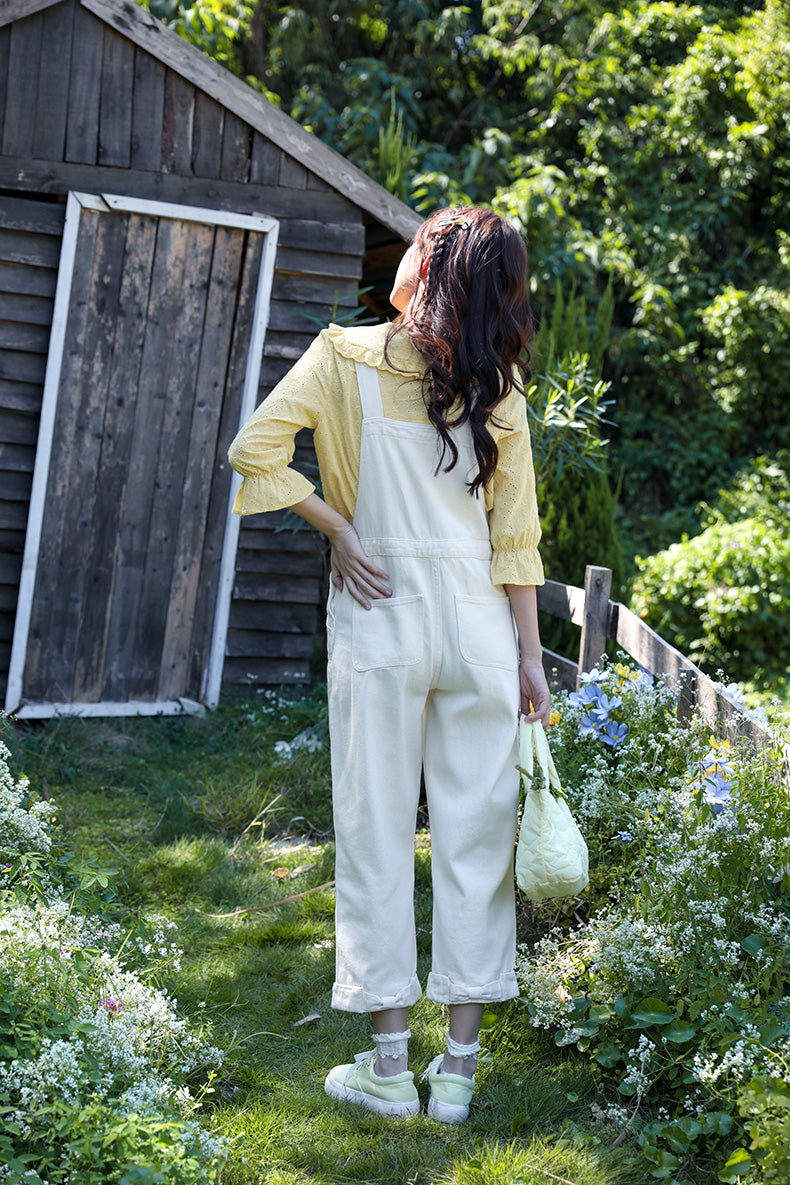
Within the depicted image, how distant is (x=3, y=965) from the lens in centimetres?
208

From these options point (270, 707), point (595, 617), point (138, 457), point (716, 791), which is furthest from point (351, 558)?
point (270, 707)

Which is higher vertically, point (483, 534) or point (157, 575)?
point (483, 534)

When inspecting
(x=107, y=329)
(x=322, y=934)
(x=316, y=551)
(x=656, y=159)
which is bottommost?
(x=322, y=934)

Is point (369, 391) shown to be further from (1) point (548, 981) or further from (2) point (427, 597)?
(1) point (548, 981)

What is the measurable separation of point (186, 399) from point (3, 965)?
130 inches

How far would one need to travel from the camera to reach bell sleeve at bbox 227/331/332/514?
210cm

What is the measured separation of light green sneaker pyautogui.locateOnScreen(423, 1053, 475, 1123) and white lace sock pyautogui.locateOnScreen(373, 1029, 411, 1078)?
0.09m

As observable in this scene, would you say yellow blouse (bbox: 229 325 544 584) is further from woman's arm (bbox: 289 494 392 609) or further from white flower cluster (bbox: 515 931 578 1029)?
white flower cluster (bbox: 515 931 578 1029)

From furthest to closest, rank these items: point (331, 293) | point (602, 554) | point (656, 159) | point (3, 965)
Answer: point (656, 159)
point (602, 554)
point (331, 293)
point (3, 965)

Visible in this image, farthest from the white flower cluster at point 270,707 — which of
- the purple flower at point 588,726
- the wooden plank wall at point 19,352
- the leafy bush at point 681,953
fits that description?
the leafy bush at point 681,953

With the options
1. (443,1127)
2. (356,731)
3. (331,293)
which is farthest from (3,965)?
(331,293)

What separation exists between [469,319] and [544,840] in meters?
1.13

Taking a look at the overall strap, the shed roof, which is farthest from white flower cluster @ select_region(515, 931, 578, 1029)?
the shed roof

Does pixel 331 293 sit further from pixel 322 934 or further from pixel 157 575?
pixel 322 934
